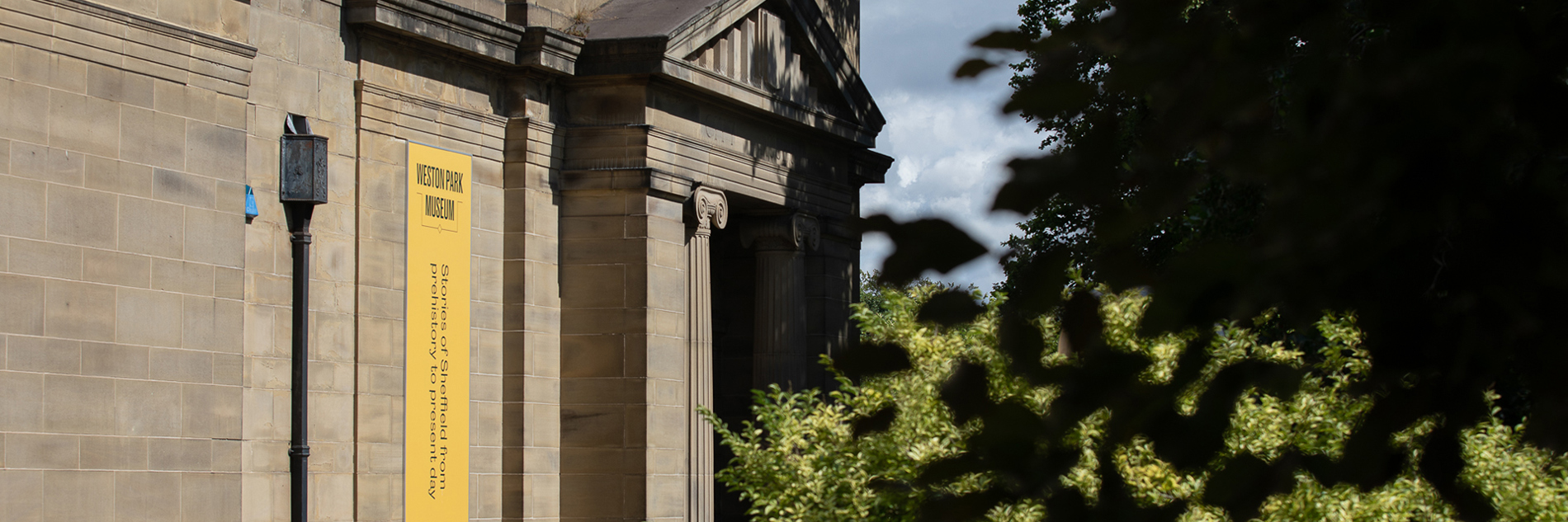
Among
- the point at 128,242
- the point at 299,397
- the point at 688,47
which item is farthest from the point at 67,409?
the point at 688,47

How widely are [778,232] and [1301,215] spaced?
22.6m

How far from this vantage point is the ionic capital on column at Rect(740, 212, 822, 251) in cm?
2478

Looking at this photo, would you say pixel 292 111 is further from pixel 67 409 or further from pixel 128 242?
pixel 67 409

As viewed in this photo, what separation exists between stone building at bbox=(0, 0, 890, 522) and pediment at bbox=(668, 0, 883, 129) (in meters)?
0.06

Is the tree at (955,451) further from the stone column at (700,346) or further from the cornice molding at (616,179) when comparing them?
the stone column at (700,346)

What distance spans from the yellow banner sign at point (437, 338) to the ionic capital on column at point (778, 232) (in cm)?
589

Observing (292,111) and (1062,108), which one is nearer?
(1062,108)


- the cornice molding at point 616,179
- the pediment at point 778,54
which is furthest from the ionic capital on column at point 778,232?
the cornice molding at point 616,179

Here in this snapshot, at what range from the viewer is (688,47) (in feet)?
70.3

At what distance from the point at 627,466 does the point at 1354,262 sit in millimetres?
19181

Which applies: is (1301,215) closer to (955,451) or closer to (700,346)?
(955,451)

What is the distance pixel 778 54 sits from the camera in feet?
78.5

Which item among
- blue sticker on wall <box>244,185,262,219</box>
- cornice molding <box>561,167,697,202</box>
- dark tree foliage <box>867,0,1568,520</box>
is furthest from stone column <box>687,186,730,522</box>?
dark tree foliage <box>867,0,1568,520</box>

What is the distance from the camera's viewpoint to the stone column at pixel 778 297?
24.8m
